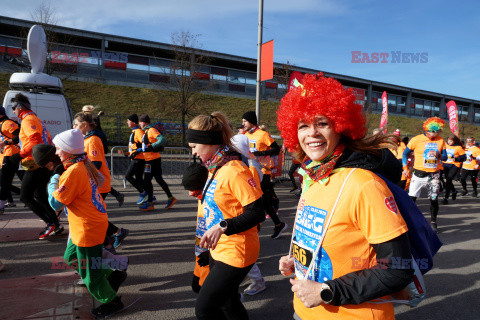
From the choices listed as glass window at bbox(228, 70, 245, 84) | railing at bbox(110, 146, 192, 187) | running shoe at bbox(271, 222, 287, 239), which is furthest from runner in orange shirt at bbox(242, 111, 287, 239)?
glass window at bbox(228, 70, 245, 84)

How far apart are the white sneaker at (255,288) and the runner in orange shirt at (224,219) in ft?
4.28

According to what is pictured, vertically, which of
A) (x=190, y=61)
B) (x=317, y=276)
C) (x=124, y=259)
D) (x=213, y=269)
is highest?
(x=190, y=61)

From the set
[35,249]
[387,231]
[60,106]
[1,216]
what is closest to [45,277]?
[35,249]

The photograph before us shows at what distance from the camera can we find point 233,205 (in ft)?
7.75

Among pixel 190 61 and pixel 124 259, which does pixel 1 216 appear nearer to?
pixel 124 259

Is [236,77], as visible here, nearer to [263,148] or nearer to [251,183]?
[263,148]

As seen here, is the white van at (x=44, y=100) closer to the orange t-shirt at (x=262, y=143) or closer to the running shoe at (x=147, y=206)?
the running shoe at (x=147, y=206)

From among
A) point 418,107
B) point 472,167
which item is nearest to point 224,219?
point 472,167

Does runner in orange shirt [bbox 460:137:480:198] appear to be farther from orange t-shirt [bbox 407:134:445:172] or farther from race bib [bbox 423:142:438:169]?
race bib [bbox 423:142:438:169]

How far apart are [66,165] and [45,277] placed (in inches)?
67.3

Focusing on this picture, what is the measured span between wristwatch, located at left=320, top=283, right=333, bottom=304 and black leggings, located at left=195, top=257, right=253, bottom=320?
100 centimetres

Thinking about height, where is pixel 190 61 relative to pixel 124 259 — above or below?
above

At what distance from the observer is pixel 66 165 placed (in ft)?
10.1

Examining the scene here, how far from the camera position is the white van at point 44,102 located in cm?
757
